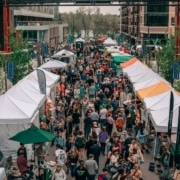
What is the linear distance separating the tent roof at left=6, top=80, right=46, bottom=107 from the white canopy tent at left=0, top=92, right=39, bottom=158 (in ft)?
5.54

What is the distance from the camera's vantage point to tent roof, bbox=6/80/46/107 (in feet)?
63.6

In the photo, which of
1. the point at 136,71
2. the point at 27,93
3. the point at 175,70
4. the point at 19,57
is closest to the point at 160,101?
the point at 27,93

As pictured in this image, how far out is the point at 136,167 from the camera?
1380 cm

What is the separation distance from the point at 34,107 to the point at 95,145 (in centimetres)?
358

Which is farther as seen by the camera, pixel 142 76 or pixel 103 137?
pixel 142 76

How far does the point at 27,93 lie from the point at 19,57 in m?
13.3

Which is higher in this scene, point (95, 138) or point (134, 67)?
point (134, 67)

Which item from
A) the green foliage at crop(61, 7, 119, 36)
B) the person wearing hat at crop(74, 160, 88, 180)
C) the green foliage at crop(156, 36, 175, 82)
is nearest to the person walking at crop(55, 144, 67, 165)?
the person wearing hat at crop(74, 160, 88, 180)

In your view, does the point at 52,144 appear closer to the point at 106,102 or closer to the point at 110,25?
the point at 106,102

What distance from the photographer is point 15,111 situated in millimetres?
17109

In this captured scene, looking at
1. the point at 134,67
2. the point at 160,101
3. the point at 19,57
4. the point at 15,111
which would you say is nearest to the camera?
the point at 15,111

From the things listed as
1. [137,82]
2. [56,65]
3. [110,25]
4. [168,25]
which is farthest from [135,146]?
[110,25]

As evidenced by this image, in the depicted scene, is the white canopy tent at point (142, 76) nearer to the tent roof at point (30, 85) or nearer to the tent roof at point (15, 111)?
the tent roof at point (30, 85)

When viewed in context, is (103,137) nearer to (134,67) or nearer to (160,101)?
(160,101)
